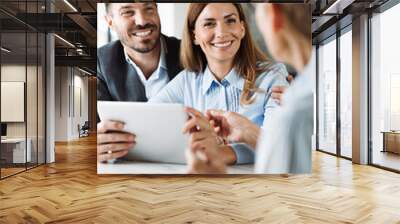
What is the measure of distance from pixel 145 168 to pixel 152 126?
2.07ft

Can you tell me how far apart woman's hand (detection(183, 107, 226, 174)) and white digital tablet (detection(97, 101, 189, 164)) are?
0.30 ft

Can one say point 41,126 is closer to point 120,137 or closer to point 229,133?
point 120,137

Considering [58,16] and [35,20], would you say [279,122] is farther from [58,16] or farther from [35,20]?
[58,16]

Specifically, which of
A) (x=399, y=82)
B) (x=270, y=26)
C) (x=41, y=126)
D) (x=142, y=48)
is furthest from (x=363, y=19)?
(x=41, y=126)

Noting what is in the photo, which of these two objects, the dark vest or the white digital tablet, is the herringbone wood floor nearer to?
the white digital tablet

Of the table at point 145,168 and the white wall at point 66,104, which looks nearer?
the table at point 145,168

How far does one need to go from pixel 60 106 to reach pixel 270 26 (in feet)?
38.1

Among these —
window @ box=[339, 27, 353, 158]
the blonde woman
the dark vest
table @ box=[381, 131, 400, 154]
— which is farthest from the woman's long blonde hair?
window @ box=[339, 27, 353, 158]

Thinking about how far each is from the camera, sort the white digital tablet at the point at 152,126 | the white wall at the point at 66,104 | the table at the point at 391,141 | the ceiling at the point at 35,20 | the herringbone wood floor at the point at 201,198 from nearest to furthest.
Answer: the herringbone wood floor at the point at 201,198 < the white digital tablet at the point at 152,126 < the ceiling at the point at 35,20 < the table at the point at 391,141 < the white wall at the point at 66,104

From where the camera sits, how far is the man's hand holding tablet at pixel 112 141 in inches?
227

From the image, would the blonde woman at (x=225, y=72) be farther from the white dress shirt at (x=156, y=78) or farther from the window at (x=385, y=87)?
the window at (x=385, y=87)

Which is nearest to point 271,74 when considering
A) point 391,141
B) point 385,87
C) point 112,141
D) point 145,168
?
point 145,168

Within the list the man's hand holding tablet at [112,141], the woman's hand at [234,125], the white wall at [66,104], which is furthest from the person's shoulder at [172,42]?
the white wall at [66,104]

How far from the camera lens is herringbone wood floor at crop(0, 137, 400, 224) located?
12.6 ft
